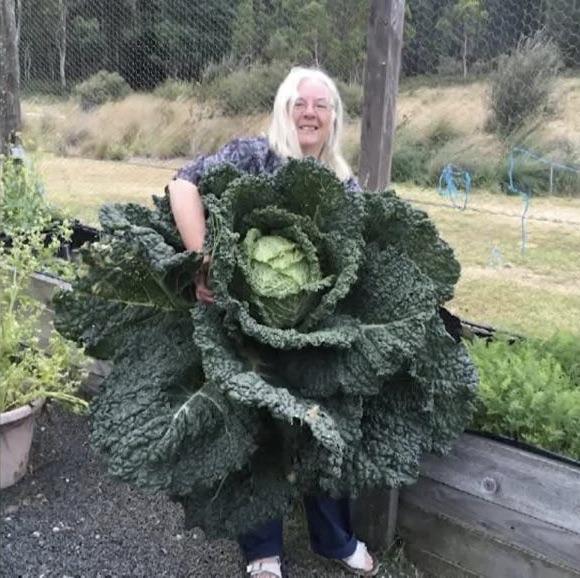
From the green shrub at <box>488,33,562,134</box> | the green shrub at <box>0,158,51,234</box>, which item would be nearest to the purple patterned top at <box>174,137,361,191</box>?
the green shrub at <box>488,33,562,134</box>

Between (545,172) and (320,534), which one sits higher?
(545,172)

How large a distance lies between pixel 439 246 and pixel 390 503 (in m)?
0.77

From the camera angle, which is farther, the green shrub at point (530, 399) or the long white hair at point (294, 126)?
the long white hair at point (294, 126)

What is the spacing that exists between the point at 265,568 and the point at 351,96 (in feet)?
5.49

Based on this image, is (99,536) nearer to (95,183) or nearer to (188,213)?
(188,213)

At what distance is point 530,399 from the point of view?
1837mm

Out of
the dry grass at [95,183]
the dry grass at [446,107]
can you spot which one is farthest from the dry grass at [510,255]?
the dry grass at [95,183]

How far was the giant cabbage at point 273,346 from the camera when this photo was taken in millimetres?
1488

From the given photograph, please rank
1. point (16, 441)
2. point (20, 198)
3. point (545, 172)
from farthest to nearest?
point (545, 172) < point (20, 198) < point (16, 441)

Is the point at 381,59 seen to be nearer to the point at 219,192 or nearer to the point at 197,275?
the point at 219,192

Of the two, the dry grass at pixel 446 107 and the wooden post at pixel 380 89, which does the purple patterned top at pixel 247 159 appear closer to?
the wooden post at pixel 380 89

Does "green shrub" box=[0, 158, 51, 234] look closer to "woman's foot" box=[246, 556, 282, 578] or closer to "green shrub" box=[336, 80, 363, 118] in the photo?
"green shrub" box=[336, 80, 363, 118]

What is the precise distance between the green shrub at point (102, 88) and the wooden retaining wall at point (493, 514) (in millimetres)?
3198

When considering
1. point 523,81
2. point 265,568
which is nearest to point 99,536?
point 265,568
